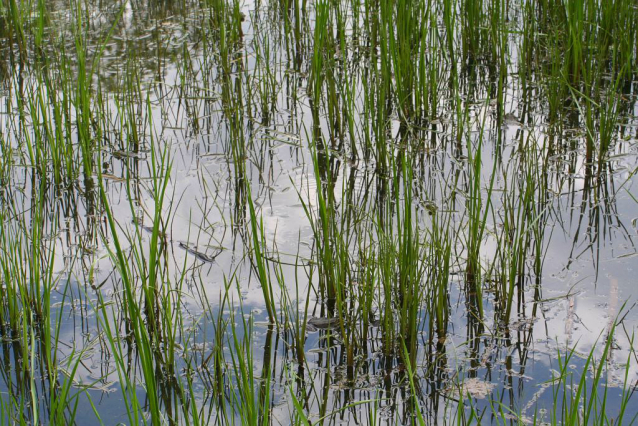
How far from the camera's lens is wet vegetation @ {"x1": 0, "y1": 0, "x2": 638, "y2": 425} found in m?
1.98

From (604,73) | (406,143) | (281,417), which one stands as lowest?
(281,417)

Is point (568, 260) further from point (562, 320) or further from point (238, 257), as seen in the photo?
point (238, 257)

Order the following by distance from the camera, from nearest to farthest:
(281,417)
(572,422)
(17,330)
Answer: (572,422), (281,417), (17,330)

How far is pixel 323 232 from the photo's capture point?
2.32 metres

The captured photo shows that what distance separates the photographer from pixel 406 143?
3.43 metres

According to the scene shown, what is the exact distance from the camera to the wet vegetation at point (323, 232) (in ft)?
6.50

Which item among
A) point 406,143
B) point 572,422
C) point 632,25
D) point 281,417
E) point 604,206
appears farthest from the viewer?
point 632,25

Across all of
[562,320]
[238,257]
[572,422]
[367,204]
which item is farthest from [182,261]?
[572,422]

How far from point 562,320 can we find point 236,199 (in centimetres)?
136

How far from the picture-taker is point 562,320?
88.6 inches

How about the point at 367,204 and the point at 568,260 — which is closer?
the point at 568,260

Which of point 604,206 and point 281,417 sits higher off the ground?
point 604,206

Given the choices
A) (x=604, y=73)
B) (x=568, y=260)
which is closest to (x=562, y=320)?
(x=568, y=260)

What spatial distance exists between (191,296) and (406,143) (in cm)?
140
